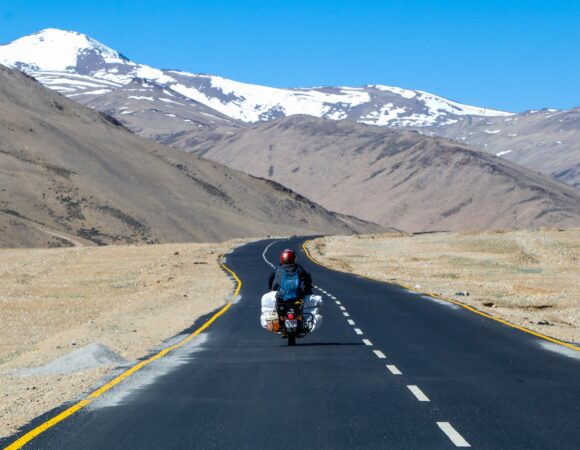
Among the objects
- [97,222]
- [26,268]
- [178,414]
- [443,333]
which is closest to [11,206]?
[97,222]

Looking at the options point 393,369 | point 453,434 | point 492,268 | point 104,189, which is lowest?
point 492,268

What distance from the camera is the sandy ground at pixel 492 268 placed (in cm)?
3484

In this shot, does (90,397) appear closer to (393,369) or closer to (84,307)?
(393,369)

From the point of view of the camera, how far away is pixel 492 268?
6550 cm

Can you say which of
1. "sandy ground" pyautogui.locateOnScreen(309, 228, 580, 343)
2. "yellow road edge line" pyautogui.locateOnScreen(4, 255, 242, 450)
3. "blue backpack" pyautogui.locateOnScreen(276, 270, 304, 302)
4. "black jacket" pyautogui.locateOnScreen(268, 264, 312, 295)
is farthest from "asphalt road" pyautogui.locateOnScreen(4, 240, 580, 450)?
"sandy ground" pyautogui.locateOnScreen(309, 228, 580, 343)

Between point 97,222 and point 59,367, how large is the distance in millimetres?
111397

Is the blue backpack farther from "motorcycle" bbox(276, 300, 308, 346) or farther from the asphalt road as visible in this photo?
the asphalt road

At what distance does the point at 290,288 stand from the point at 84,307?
2096 cm

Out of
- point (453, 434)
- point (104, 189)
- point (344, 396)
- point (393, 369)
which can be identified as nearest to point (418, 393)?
point (344, 396)

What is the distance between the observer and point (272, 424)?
35.2ft

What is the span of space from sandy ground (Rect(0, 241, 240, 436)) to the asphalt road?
109 cm

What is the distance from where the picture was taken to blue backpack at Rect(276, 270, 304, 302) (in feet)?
59.6

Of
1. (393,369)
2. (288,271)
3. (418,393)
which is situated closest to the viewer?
(418,393)

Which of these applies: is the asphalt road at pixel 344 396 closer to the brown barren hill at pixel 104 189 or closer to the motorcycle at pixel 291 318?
the motorcycle at pixel 291 318
